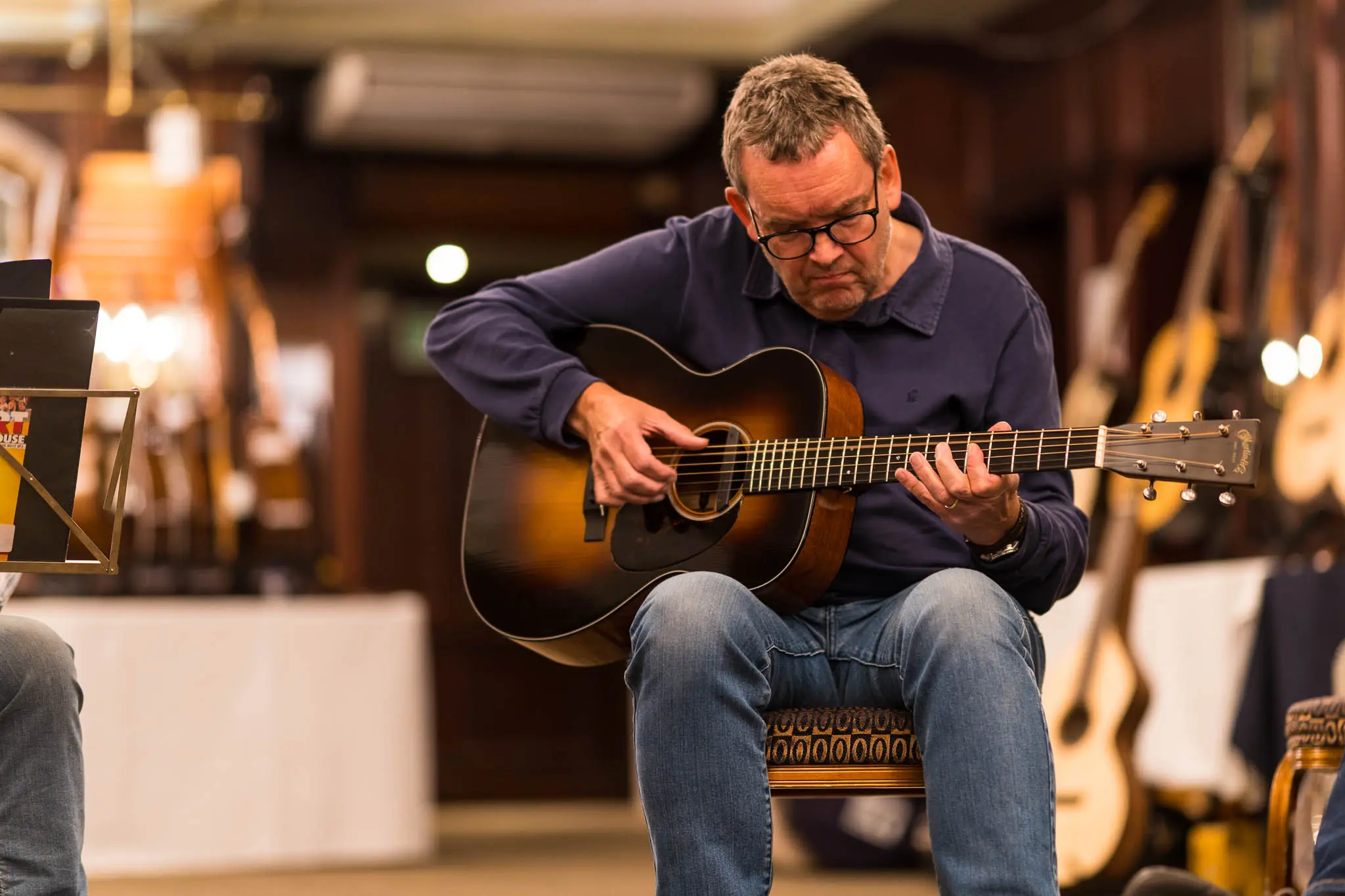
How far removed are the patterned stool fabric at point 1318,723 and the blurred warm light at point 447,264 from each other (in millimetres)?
5083

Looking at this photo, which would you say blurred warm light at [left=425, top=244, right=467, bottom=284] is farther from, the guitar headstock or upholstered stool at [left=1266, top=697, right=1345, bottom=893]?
the guitar headstock

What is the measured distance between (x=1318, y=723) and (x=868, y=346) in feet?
2.66

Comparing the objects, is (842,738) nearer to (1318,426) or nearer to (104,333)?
(1318,426)

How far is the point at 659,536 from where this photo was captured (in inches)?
80.9

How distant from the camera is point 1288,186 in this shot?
424cm

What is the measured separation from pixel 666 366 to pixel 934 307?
369mm

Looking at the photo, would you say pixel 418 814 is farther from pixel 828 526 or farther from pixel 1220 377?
pixel 828 526

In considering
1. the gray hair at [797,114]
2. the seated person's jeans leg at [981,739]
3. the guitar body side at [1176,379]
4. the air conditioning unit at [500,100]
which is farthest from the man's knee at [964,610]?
the air conditioning unit at [500,100]

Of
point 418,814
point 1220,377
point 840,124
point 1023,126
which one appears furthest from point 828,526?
point 1023,126

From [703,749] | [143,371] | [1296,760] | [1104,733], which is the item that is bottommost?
[1104,733]

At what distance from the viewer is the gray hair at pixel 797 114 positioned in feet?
6.33

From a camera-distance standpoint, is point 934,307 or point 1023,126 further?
point 1023,126

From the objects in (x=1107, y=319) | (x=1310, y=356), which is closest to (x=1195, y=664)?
(x=1310, y=356)

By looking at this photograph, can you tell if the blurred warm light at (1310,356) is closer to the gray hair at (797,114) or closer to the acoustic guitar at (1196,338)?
the acoustic guitar at (1196,338)
